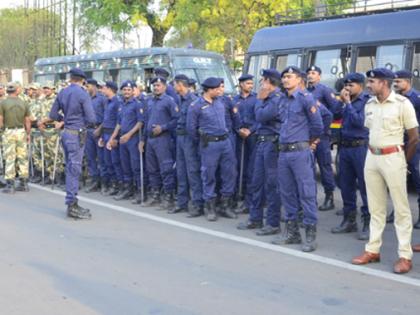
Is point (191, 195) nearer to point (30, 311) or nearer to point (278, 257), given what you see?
point (278, 257)

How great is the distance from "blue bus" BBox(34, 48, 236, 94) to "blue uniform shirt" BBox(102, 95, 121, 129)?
4.69 meters

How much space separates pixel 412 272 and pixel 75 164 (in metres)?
4.51

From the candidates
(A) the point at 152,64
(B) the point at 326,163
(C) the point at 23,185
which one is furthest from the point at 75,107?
(A) the point at 152,64

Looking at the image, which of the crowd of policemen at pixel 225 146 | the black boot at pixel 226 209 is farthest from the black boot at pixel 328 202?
the black boot at pixel 226 209

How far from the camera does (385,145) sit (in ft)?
17.9

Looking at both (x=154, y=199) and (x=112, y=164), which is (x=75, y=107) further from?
(x=112, y=164)

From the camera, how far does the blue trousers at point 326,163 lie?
848 cm

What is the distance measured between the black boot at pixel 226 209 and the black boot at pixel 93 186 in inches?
120

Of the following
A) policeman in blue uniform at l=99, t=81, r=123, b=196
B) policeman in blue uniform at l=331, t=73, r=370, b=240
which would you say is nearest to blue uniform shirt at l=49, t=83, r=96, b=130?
policeman in blue uniform at l=99, t=81, r=123, b=196

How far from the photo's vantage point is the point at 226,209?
26.3ft

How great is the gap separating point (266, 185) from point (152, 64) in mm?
8675

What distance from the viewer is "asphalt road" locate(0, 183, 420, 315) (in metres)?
4.63

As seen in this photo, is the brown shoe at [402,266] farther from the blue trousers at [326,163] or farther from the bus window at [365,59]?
the bus window at [365,59]

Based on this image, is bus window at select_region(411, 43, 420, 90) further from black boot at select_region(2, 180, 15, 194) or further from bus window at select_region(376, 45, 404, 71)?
black boot at select_region(2, 180, 15, 194)
